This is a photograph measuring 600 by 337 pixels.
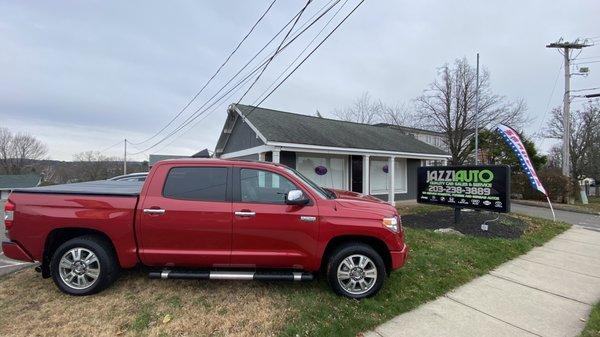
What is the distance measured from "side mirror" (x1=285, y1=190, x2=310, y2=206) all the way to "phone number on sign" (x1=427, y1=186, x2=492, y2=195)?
6305 mm

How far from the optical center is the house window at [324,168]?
14422 millimetres

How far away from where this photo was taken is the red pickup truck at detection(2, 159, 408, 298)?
416 centimetres

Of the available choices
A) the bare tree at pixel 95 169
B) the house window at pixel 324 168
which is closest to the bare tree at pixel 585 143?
the house window at pixel 324 168

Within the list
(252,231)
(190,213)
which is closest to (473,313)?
(252,231)

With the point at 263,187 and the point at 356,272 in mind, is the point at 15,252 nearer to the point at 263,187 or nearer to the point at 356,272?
the point at 263,187

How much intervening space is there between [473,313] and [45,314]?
16.8 ft

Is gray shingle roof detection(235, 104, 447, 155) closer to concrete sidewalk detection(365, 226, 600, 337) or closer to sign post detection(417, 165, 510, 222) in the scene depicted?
sign post detection(417, 165, 510, 222)

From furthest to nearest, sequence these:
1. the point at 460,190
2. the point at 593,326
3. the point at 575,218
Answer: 1. the point at 575,218
2. the point at 460,190
3. the point at 593,326

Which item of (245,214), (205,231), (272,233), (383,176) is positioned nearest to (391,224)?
(272,233)

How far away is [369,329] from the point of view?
368 cm

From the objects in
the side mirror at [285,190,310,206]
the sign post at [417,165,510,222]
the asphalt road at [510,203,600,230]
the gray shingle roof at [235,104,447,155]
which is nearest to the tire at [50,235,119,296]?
the side mirror at [285,190,310,206]

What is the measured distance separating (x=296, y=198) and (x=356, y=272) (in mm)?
1264

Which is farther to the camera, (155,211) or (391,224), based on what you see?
(391,224)

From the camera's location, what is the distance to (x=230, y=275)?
4.13 metres
